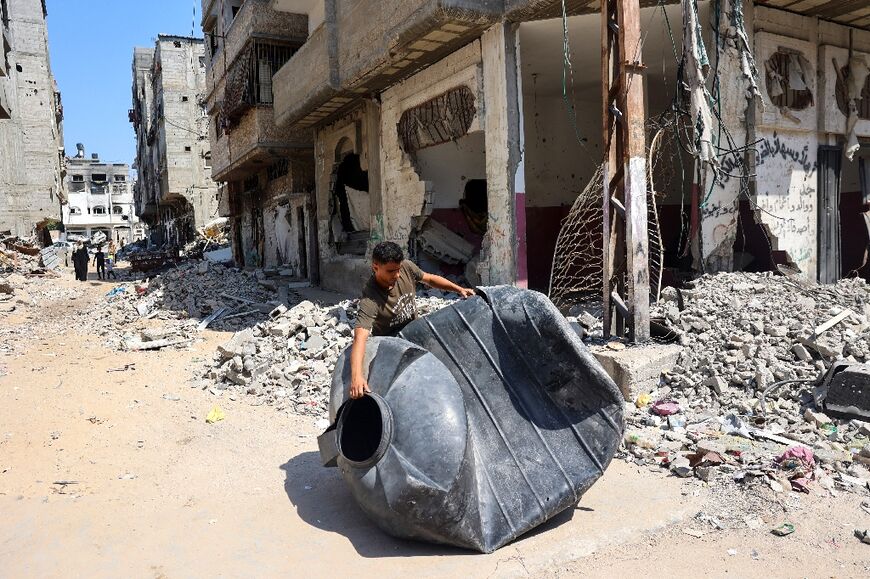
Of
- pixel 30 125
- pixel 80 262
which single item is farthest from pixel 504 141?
pixel 30 125

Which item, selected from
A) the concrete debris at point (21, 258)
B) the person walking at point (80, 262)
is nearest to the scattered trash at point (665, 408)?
the concrete debris at point (21, 258)

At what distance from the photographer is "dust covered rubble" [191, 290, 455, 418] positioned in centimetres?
625

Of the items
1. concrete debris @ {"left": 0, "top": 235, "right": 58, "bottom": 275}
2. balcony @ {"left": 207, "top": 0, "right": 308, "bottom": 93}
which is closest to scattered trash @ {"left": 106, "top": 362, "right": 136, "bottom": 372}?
balcony @ {"left": 207, "top": 0, "right": 308, "bottom": 93}

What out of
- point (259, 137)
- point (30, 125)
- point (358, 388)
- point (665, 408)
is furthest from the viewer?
point (30, 125)

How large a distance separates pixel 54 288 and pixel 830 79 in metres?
21.2

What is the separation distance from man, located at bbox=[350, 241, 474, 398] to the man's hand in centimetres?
19

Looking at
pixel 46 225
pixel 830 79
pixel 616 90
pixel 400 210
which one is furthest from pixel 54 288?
pixel 830 79

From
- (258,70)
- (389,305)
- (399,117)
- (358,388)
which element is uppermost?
(258,70)

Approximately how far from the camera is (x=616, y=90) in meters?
5.82

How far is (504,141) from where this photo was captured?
304 inches

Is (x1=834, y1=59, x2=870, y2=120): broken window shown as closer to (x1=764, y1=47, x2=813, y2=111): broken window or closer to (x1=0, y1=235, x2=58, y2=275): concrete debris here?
(x1=764, y1=47, x2=813, y2=111): broken window

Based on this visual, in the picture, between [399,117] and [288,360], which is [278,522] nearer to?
[288,360]

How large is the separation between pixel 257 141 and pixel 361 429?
12403 millimetres

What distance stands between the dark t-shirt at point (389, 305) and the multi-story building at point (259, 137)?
11.5 meters
